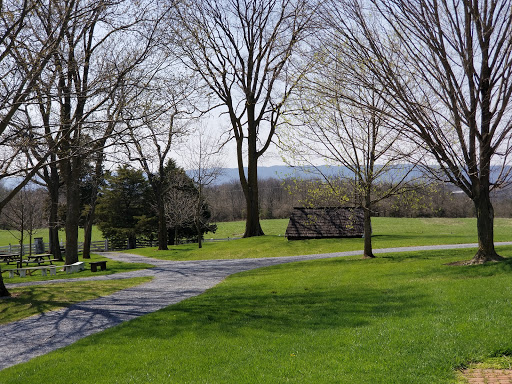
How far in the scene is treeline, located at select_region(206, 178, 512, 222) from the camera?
17.3 m

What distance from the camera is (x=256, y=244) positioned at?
27.8 meters

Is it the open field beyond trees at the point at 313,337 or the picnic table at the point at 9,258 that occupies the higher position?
the open field beyond trees at the point at 313,337

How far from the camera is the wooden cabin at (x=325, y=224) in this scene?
2847 centimetres

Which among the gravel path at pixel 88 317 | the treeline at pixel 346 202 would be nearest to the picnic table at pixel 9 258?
the gravel path at pixel 88 317

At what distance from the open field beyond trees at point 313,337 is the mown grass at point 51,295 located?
359cm

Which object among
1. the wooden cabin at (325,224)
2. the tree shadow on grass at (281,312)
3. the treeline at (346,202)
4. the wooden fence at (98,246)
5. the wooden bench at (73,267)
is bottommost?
the wooden fence at (98,246)

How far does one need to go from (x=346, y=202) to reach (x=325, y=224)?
36.9 feet

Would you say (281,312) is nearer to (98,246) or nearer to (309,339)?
(309,339)

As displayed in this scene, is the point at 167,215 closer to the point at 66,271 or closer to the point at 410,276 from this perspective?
the point at 66,271

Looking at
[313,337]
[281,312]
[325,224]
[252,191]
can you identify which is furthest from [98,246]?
[313,337]

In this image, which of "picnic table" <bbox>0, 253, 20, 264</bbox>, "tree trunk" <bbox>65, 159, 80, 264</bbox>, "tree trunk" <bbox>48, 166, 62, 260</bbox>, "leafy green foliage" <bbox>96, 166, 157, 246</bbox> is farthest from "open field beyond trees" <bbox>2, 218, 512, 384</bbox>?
"leafy green foliage" <bbox>96, 166, 157, 246</bbox>

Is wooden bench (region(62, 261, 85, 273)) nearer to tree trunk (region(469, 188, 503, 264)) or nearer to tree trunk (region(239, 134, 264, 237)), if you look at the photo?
tree trunk (region(239, 134, 264, 237))

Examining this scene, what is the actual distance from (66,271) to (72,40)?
10.9 m

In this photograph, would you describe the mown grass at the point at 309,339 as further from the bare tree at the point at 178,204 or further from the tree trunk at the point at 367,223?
the bare tree at the point at 178,204
